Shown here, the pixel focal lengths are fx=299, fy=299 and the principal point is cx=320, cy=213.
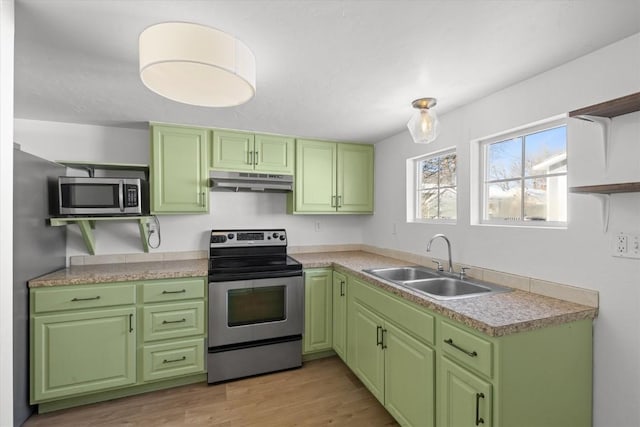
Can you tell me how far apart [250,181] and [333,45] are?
1.57 m

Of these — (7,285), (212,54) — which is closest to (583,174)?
(212,54)

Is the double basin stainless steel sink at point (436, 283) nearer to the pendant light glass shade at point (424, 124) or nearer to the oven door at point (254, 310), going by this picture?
the oven door at point (254, 310)

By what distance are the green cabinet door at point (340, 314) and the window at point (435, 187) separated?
0.91m

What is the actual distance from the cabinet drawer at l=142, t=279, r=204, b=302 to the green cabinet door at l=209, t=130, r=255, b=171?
105 centimetres

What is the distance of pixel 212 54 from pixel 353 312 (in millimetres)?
2026

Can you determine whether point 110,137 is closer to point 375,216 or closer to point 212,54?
point 212,54

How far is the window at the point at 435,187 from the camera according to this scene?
2.47 m

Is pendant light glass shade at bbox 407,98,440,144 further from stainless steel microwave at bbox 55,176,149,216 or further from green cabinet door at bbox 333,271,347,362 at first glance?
stainless steel microwave at bbox 55,176,149,216

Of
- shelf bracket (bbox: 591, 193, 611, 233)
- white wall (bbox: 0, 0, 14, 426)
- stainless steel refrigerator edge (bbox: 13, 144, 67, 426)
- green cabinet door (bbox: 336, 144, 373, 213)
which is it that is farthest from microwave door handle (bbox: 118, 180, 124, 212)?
shelf bracket (bbox: 591, 193, 611, 233)

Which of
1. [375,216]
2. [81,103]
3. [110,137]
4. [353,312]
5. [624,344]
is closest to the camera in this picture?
[624,344]

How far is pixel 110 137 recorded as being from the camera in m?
2.72

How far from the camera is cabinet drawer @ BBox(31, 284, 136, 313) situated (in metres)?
2.00

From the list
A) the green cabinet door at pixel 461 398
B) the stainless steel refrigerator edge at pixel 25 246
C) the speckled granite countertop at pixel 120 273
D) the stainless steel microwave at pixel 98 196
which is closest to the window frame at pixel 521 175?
the green cabinet door at pixel 461 398

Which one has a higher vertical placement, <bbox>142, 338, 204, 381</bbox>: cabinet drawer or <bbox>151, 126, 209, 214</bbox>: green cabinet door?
<bbox>151, 126, 209, 214</bbox>: green cabinet door
